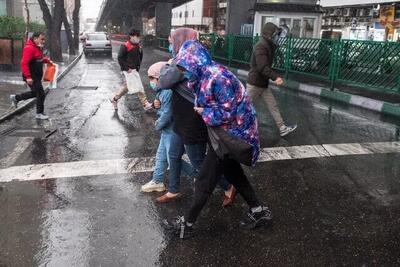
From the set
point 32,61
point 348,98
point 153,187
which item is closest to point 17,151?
point 32,61

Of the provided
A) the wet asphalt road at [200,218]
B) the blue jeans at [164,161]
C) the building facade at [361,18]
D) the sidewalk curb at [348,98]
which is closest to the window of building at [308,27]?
the building facade at [361,18]

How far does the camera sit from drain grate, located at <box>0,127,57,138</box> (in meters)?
7.14

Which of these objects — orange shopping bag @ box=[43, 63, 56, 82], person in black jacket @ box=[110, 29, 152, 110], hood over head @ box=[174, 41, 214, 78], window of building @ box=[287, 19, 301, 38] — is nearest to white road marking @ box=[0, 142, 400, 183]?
hood over head @ box=[174, 41, 214, 78]

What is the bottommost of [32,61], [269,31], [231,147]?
[231,147]

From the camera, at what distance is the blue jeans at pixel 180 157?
3990mm

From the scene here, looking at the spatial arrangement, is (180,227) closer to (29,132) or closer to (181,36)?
(181,36)

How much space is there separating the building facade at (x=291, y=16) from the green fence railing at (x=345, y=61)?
4.02 metres

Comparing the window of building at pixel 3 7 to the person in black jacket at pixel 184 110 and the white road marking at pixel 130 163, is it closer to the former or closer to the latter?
the white road marking at pixel 130 163

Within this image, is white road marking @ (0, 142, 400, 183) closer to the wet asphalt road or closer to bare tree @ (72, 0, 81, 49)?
the wet asphalt road

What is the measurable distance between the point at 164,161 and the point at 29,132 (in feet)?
11.7

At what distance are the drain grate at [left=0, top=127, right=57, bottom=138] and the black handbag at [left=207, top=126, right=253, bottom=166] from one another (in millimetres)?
4401

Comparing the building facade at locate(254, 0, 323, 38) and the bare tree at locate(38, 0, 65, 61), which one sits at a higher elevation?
the building facade at locate(254, 0, 323, 38)

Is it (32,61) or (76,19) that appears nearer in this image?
(32,61)

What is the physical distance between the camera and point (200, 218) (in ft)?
13.7
